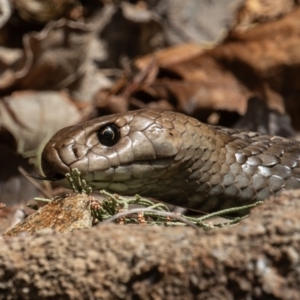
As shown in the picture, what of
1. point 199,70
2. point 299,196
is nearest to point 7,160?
point 199,70

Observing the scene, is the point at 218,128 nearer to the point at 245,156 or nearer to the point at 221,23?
the point at 245,156

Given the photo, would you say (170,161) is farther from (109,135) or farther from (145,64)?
(145,64)

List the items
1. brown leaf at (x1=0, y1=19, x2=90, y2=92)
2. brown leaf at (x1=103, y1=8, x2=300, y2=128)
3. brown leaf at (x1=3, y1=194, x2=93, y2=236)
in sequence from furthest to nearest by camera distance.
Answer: brown leaf at (x1=0, y1=19, x2=90, y2=92)
brown leaf at (x1=103, y1=8, x2=300, y2=128)
brown leaf at (x1=3, y1=194, x2=93, y2=236)

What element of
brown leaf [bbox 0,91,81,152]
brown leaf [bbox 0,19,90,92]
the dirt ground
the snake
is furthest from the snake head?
brown leaf [bbox 0,19,90,92]

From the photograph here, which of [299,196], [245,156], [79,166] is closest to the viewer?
[299,196]

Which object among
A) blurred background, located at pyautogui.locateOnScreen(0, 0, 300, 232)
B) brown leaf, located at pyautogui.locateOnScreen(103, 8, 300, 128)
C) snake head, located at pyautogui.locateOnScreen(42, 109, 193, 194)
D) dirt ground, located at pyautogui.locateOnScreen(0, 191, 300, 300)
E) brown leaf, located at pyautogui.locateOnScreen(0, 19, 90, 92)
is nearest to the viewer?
dirt ground, located at pyautogui.locateOnScreen(0, 191, 300, 300)

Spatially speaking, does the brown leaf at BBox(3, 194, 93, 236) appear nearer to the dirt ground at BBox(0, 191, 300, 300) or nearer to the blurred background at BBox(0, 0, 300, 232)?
the dirt ground at BBox(0, 191, 300, 300)

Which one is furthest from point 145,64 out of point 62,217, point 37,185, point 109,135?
point 62,217
